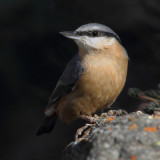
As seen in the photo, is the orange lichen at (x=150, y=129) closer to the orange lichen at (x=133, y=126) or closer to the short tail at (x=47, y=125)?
the orange lichen at (x=133, y=126)

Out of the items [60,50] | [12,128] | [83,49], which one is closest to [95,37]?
[83,49]

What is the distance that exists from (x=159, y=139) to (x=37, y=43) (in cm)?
412

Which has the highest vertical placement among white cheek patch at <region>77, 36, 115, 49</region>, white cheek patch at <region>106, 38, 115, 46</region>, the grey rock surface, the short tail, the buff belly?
white cheek patch at <region>77, 36, 115, 49</region>

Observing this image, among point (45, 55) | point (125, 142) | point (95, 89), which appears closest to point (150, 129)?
point (125, 142)

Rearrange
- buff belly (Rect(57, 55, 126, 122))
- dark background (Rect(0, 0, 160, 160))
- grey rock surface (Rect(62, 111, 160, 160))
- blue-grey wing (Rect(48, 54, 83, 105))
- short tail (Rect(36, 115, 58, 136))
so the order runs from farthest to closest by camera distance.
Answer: dark background (Rect(0, 0, 160, 160)), short tail (Rect(36, 115, 58, 136)), blue-grey wing (Rect(48, 54, 83, 105)), buff belly (Rect(57, 55, 126, 122)), grey rock surface (Rect(62, 111, 160, 160))

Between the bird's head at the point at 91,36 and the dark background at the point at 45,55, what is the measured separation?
1817 millimetres

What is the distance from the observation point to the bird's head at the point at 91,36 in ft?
13.4

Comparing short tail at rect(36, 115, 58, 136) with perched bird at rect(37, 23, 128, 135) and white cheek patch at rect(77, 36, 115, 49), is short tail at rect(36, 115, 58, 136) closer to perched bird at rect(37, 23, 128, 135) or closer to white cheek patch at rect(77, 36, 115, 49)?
perched bird at rect(37, 23, 128, 135)

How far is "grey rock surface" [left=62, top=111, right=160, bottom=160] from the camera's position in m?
2.56

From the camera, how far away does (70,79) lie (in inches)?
171

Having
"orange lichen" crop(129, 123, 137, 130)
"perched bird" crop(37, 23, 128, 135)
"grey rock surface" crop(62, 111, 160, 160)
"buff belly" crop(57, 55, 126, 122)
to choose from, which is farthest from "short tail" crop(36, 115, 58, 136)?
"orange lichen" crop(129, 123, 137, 130)

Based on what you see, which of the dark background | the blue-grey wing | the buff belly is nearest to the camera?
the buff belly

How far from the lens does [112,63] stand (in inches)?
163

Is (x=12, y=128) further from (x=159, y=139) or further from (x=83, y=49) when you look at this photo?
(x=159, y=139)
